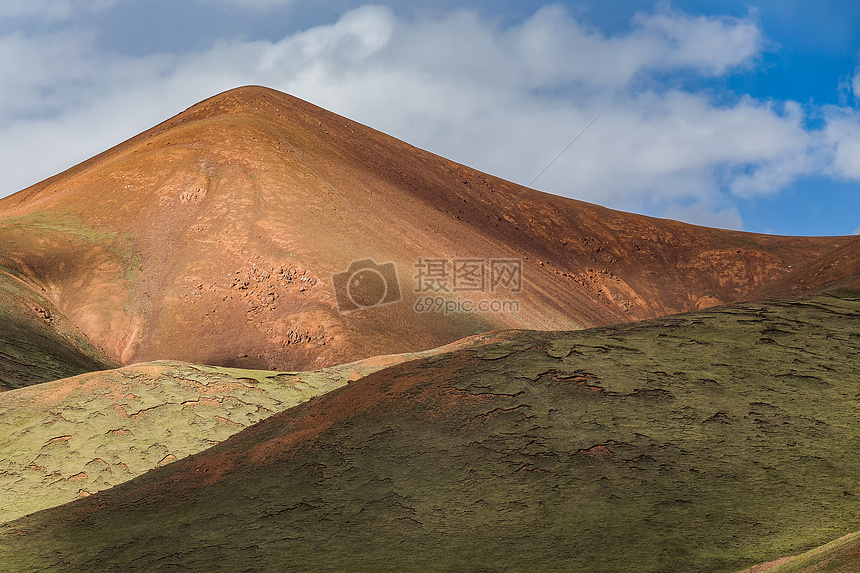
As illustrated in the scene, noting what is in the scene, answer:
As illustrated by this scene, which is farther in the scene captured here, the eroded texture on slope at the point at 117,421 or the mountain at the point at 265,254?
the mountain at the point at 265,254

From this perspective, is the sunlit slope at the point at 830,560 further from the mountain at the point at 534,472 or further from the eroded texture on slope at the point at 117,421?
the eroded texture on slope at the point at 117,421

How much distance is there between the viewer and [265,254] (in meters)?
23.4

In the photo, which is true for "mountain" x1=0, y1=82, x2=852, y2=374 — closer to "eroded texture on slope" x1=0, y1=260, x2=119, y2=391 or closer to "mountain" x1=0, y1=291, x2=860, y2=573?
"eroded texture on slope" x1=0, y1=260, x2=119, y2=391

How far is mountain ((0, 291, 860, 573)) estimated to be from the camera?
5.09 metres

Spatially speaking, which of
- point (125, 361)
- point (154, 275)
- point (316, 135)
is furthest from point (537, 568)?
point (316, 135)

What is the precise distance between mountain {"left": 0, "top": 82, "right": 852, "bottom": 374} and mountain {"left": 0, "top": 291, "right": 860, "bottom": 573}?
29.1 feet

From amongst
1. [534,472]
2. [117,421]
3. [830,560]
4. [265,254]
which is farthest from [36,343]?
[830,560]

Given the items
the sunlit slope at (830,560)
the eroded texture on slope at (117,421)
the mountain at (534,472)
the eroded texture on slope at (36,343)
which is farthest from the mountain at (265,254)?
the sunlit slope at (830,560)

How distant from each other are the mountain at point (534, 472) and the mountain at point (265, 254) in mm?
8862

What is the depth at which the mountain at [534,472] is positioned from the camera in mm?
5094

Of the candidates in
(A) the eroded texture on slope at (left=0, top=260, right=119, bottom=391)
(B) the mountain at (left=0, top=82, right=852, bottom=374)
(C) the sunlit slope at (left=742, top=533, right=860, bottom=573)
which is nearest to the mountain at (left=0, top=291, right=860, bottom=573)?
(C) the sunlit slope at (left=742, top=533, right=860, bottom=573)

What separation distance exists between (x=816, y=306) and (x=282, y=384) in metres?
7.80

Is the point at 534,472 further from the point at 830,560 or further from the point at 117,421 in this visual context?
the point at 117,421

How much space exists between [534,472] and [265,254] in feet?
61.3
